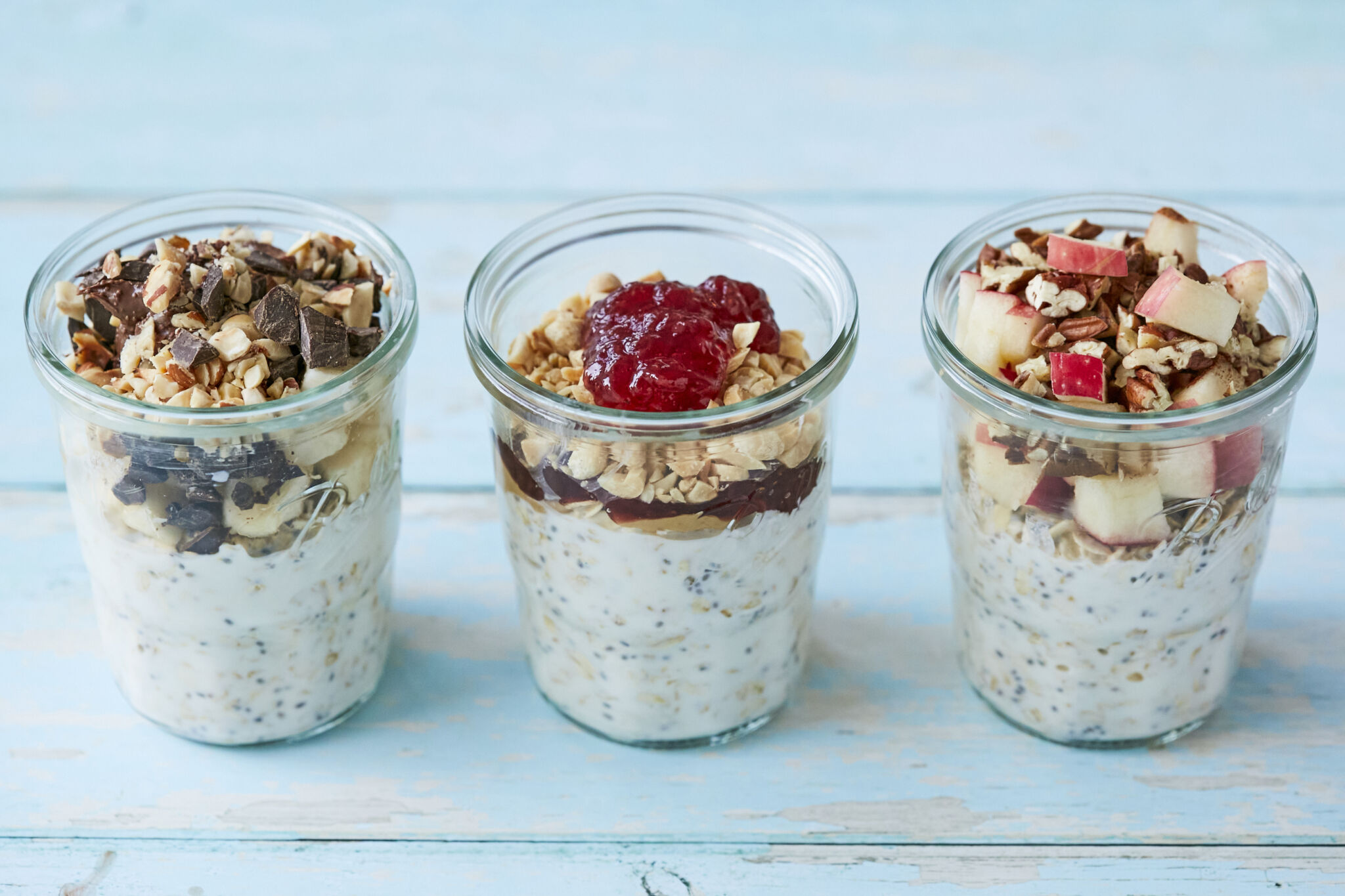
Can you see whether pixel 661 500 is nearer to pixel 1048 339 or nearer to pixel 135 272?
pixel 1048 339

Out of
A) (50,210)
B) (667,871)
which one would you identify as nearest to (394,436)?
(667,871)

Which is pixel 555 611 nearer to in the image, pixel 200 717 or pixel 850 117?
pixel 200 717

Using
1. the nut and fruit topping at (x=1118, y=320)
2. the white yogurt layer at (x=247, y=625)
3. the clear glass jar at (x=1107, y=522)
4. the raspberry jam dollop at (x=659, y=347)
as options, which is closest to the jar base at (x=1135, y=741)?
the clear glass jar at (x=1107, y=522)

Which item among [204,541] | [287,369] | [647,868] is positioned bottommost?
[647,868]

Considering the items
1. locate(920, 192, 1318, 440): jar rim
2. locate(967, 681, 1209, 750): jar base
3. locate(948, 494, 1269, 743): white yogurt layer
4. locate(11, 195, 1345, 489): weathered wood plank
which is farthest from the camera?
locate(11, 195, 1345, 489): weathered wood plank

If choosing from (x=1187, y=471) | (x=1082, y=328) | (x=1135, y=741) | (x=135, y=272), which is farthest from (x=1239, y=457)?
(x=135, y=272)

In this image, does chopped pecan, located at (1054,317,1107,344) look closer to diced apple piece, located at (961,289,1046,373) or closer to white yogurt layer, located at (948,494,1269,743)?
diced apple piece, located at (961,289,1046,373)

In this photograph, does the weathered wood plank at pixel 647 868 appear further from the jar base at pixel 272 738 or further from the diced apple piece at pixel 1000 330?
the diced apple piece at pixel 1000 330

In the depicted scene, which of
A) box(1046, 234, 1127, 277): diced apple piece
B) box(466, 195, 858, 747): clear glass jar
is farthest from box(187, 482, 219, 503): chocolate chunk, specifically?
box(1046, 234, 1127, 277): diced apple piece
